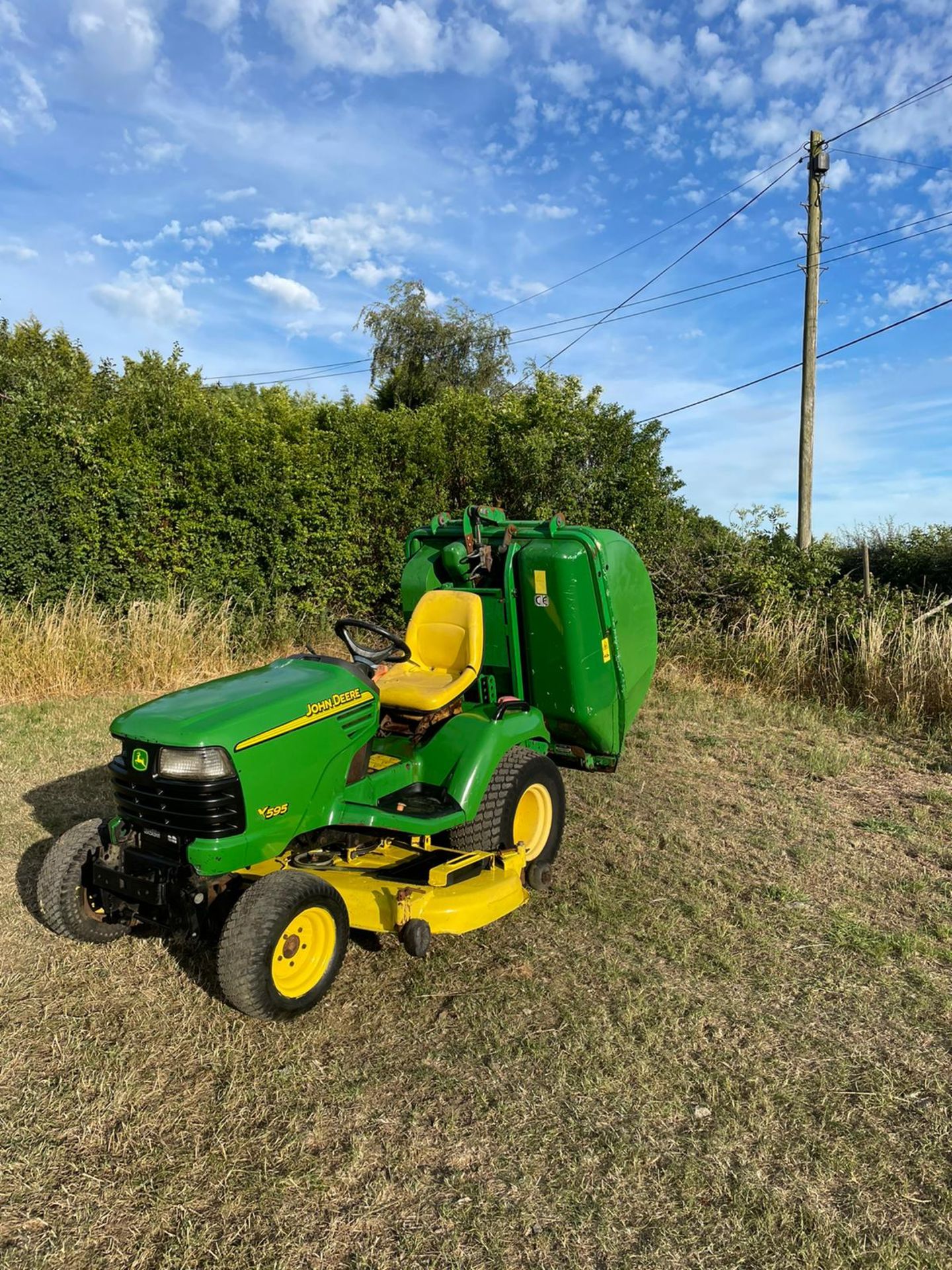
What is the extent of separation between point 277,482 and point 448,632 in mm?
4793

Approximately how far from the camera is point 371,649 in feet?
14.0

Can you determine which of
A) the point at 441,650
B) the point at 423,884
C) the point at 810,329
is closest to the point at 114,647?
the point at 441,650

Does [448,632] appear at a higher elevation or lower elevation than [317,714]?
higher

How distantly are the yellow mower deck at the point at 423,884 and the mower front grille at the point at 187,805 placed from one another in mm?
260

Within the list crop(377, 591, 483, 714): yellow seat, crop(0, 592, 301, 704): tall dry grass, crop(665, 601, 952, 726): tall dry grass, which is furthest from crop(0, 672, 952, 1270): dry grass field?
crop(0, 592, 301, 704): tall dry grass

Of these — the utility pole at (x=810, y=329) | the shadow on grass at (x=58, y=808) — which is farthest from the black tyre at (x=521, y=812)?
the utility pole at (x=810, y=329)

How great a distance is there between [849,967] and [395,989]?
1.84 metres

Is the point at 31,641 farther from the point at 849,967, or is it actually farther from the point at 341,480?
the point at 849,967

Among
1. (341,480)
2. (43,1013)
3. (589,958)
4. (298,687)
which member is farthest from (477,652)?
(341,480)

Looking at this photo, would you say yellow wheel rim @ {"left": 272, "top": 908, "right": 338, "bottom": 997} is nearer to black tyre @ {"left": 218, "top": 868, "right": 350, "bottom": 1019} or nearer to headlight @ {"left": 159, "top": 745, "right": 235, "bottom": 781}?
black tyre @ {"left": 218, "top": 868, "right": 350, "bottom": 1019}

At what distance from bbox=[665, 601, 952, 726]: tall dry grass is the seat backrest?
437 cm

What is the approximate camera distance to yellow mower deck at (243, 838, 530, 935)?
3.21 m

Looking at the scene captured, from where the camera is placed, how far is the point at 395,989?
3.30 m

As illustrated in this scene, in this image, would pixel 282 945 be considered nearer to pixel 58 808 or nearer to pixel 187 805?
pixel 187 805
